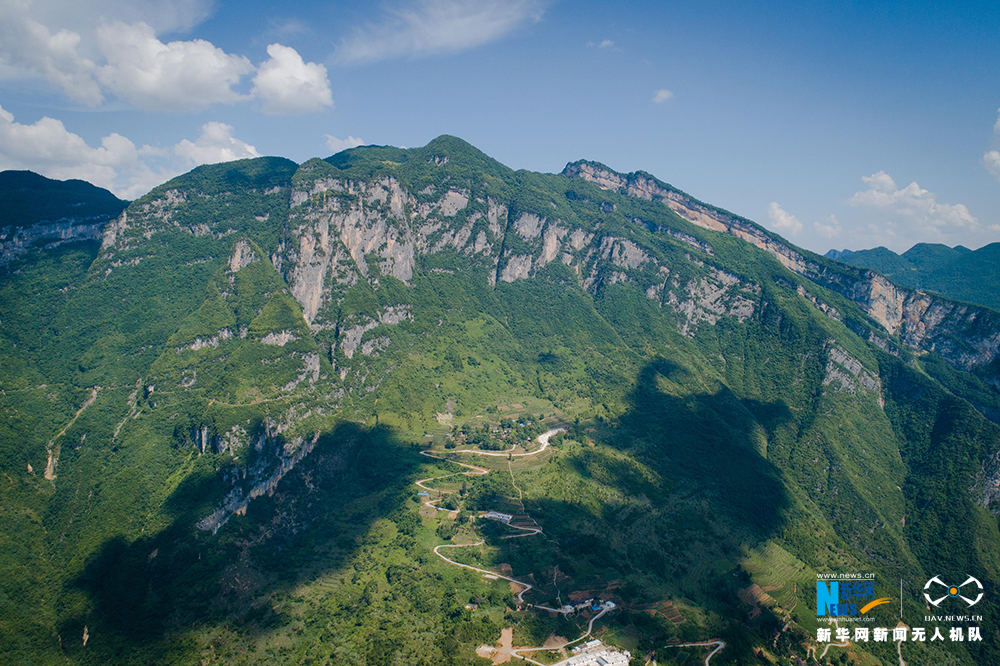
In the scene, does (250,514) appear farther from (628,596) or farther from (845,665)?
(845,665)

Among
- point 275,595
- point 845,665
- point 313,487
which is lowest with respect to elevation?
point 845,665

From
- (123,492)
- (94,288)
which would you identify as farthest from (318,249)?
(123,492)

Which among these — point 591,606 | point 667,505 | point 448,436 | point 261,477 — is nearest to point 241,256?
point 261,477

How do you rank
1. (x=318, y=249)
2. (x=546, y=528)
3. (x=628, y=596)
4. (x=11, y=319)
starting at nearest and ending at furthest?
(x=628, y=596)
(x=546, y=528)
(x=11, y=319)
(x=318, y=249)

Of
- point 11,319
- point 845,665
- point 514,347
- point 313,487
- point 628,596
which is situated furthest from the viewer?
point 514,347

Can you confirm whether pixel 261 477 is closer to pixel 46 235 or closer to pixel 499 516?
pixel 499 516

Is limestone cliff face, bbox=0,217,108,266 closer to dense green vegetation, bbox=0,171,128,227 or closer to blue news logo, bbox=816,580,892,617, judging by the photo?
dense green vegetation, bbox=0,171,128,227

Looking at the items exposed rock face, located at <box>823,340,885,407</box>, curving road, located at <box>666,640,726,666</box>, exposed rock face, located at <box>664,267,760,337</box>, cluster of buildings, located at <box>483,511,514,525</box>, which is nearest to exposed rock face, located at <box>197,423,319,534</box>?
cluster of buildings, located at <box>483,511,514,525</box>
